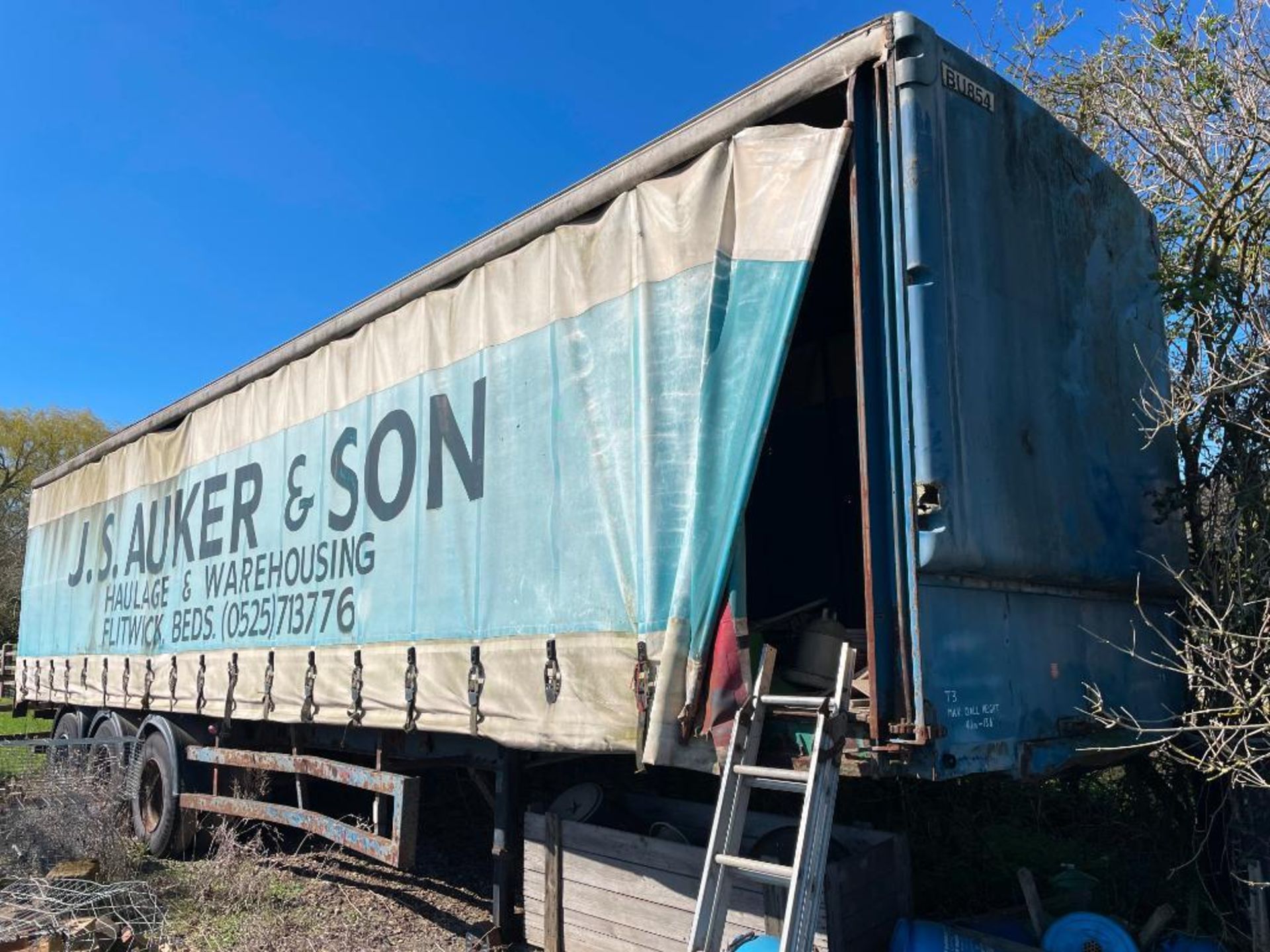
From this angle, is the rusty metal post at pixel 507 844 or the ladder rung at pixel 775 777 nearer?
the ladder rung at pixel 775 777

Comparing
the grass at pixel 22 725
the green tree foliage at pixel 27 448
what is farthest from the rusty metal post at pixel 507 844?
the green tree foliage at pixel 27 448

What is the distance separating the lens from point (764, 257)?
3.71 meters

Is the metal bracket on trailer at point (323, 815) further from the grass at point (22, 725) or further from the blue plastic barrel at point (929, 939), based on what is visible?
the grass at point (22, 725)

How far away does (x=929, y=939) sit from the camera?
3.85 meters

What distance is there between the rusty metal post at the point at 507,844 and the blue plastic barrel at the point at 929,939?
2131mm

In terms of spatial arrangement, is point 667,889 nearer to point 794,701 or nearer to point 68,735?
point 794,701

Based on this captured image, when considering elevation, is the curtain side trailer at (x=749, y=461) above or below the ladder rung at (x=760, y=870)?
above

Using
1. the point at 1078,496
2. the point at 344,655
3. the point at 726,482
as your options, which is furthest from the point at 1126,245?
the point at 344,655

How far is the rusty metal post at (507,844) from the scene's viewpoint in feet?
17.3

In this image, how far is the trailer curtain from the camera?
3.72 m

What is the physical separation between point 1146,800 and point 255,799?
19.2 ft

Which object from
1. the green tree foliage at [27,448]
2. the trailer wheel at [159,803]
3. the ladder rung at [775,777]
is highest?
the green tree foliage at [27,448]

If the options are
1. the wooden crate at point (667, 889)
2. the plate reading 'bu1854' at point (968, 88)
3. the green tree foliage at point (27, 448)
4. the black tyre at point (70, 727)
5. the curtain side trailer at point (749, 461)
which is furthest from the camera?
the green tree foliage at point (27, 448)

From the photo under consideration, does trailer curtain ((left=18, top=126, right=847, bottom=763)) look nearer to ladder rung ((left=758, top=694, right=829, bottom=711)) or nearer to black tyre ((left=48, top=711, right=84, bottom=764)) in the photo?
ladder rung ((left=758, top=694, right=829, bottom=711))
